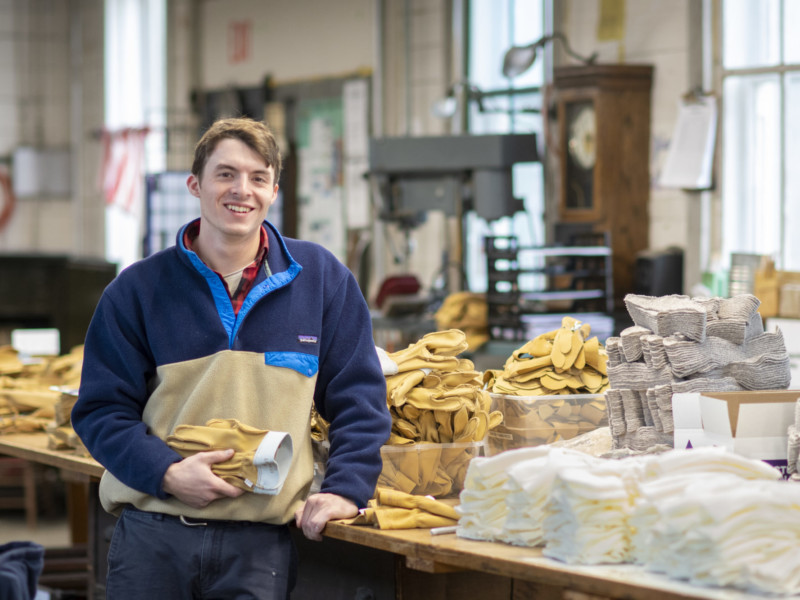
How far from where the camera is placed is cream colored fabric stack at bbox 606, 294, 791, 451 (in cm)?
244

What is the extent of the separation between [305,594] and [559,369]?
34.8 inches

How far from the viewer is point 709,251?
20.8 feet

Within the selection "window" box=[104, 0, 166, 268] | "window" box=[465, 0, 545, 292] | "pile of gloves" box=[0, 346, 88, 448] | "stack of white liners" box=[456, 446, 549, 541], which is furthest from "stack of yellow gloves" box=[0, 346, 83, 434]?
"window" box=[104, 0, 166, 268]

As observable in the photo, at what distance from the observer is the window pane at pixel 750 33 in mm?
6086

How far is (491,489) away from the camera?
2.19 meters

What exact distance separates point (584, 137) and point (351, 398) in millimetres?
4356

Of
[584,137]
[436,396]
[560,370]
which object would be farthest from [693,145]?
[436,396]

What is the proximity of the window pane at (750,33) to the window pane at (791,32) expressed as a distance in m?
0.06

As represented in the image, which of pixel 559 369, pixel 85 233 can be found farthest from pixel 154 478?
pixel 85 233

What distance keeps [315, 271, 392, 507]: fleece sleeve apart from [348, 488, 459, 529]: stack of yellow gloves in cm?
5

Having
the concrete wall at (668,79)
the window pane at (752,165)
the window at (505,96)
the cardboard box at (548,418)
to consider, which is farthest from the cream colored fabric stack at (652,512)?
the window at (505,96)

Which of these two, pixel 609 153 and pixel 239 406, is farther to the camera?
pixel 609 153

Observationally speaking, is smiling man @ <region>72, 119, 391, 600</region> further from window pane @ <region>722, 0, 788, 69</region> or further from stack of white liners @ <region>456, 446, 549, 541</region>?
window pane @ <region>722, 0, 788, 69</region>

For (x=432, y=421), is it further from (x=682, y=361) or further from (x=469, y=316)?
(x=469, y=316)
